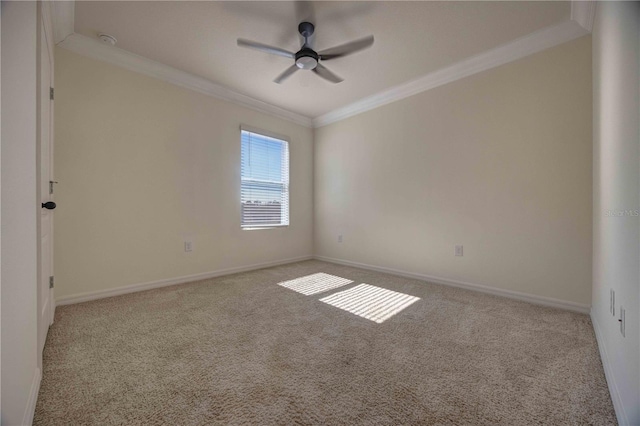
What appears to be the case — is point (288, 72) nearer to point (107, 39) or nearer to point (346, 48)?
point (346, 48)

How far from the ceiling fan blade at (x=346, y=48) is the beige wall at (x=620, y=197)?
55.0 inches

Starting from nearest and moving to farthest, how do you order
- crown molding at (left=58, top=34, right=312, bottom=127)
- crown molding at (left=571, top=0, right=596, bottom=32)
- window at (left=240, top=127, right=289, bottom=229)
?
crown molding at (left=571, top=0, right=596, bottom=32) < crown molding at (left=58, top=34, right=312, bottom=127) < window at (left=240, top=127, right=289, bottom=229)

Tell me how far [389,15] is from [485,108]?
1.42 metres

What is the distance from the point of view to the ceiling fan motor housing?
2314 millimetres

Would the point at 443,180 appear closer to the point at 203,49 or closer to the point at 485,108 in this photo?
the point at 485,108

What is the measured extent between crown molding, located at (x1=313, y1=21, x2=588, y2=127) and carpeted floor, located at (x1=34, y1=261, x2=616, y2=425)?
2393 millimetres

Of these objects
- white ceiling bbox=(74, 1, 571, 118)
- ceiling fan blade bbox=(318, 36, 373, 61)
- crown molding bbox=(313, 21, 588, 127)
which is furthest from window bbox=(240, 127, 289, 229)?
ceiling fan blade bbox=(318, 36, 373, 61)

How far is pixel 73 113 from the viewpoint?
94.9 inches

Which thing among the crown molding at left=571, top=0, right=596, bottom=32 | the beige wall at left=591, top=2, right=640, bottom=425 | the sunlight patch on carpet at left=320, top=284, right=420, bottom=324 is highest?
the crown molding at left=571, top=0, right=596, bottom=32

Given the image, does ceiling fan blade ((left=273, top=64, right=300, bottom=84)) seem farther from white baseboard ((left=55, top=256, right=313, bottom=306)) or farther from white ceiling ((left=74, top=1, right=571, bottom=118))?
white baseboard ((left=55, top=256, right=313, bottom=306))

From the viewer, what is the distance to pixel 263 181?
13.0 feet

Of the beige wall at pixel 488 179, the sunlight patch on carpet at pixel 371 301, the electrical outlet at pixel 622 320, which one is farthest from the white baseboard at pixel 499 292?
the electrical outlet at pixel 622 320

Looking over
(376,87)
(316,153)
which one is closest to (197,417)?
(376,87)

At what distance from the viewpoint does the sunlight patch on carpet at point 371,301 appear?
2186 mm
